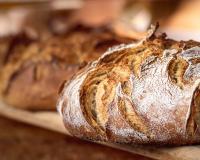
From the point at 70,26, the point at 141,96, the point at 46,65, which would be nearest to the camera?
the point at 141,96

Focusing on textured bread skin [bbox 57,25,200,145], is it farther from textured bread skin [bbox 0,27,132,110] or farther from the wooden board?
textured bread skin [bbox 0,27,132,110]

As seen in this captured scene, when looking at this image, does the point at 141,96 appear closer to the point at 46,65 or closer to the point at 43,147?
the point at 46,65

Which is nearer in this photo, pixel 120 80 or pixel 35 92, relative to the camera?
pixel 120 80

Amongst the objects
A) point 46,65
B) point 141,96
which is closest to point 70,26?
A: point 46,65

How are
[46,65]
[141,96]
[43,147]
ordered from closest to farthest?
[141,96]
[46,65]
[43,147]

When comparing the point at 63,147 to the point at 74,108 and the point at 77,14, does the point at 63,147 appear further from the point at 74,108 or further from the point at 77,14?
the point at 77,14

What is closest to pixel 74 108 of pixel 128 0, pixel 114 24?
pixel 114 24
